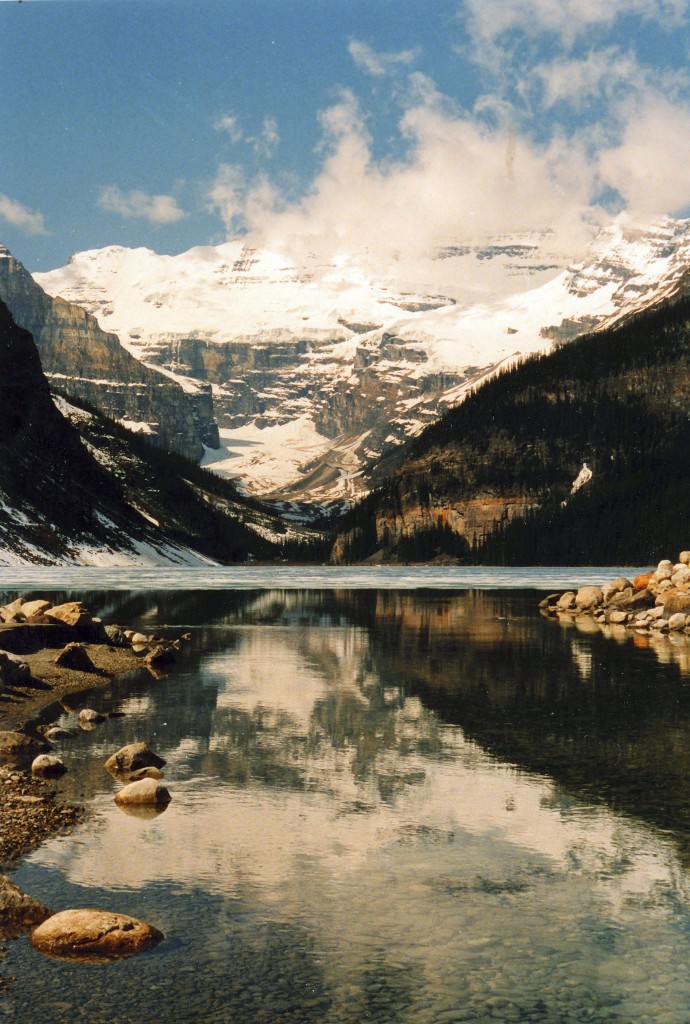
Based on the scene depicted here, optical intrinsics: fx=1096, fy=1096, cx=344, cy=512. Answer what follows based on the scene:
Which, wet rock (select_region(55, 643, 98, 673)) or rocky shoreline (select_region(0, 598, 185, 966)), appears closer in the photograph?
rocky shoreline (select_region(0, 598, 185, 966))

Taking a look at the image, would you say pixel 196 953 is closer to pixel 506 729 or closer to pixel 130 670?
A: pixel 506 729

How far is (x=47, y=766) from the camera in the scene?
29156 millimetres

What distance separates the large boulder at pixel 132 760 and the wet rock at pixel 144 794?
3276 mm

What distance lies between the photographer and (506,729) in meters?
37.1

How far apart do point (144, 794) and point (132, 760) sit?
4076mm

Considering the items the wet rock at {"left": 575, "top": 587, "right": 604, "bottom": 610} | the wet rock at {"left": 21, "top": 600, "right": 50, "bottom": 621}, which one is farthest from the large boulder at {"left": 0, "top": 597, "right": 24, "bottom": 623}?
the wet rock at {"left": 575, "top": 587, "right": 604, "bottom": 610}

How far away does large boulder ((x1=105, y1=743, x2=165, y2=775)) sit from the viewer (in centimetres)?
2988

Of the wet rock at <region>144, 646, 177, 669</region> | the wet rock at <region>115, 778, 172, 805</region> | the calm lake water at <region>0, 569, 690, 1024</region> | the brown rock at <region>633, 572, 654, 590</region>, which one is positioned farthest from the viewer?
the brown rock at <region>633, 572, 654, 590</region>

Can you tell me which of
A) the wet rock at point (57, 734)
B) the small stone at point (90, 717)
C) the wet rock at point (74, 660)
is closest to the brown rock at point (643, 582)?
the wet rock at point (74, 660)

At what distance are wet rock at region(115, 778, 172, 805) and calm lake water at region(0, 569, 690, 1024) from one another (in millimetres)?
464

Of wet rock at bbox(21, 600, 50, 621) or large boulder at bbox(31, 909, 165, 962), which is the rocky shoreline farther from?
large boulder at bbox(31, 909, 165, 962)

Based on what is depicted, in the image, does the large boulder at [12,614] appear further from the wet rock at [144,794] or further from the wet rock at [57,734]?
the wet rock at [144,794]

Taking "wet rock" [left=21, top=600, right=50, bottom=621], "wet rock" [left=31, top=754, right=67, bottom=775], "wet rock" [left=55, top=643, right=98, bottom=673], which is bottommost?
"wet rock" [left=55, top=643, right=98, bottom=673]

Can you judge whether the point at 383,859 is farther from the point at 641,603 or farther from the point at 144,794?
the point at 641,603
